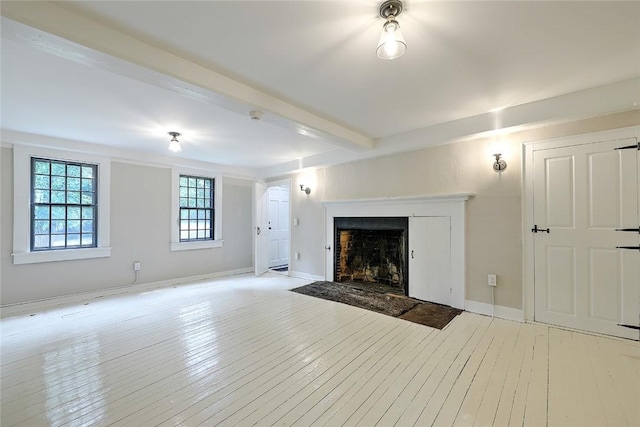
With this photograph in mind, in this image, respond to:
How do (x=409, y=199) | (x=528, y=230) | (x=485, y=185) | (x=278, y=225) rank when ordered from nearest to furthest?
(x=528, y=230), (x=485, y=185), (x=409, y=199), (x=278, y=225)

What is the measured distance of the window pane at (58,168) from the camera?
4.15m

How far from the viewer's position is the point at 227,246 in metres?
6.14

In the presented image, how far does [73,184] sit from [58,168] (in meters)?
0.29

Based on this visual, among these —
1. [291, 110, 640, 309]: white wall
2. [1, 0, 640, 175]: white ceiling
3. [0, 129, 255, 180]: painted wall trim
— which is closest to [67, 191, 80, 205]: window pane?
[0, 129, 255, 180]: painted wall trim

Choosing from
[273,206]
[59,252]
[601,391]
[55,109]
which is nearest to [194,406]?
[601,391]

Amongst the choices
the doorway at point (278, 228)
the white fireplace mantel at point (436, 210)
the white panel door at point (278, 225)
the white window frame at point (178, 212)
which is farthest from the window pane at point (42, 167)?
the white fireplace mantel at point (436, 210)

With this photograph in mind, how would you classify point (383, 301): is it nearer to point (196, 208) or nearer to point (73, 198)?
point (196, 208)

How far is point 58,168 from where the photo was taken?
4.20m

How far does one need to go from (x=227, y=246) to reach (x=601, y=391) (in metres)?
5.83

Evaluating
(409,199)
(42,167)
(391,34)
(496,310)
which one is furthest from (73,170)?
(496,310)

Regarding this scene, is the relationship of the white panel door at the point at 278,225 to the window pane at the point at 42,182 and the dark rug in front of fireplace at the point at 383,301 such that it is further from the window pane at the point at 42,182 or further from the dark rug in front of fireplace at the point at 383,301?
the window pane at the point at 42,182

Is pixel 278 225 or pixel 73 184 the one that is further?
pixel 278 225

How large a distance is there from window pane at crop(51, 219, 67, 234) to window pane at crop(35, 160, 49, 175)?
0.73m

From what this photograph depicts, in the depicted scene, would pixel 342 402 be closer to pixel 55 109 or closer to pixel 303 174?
pixel 55 109
